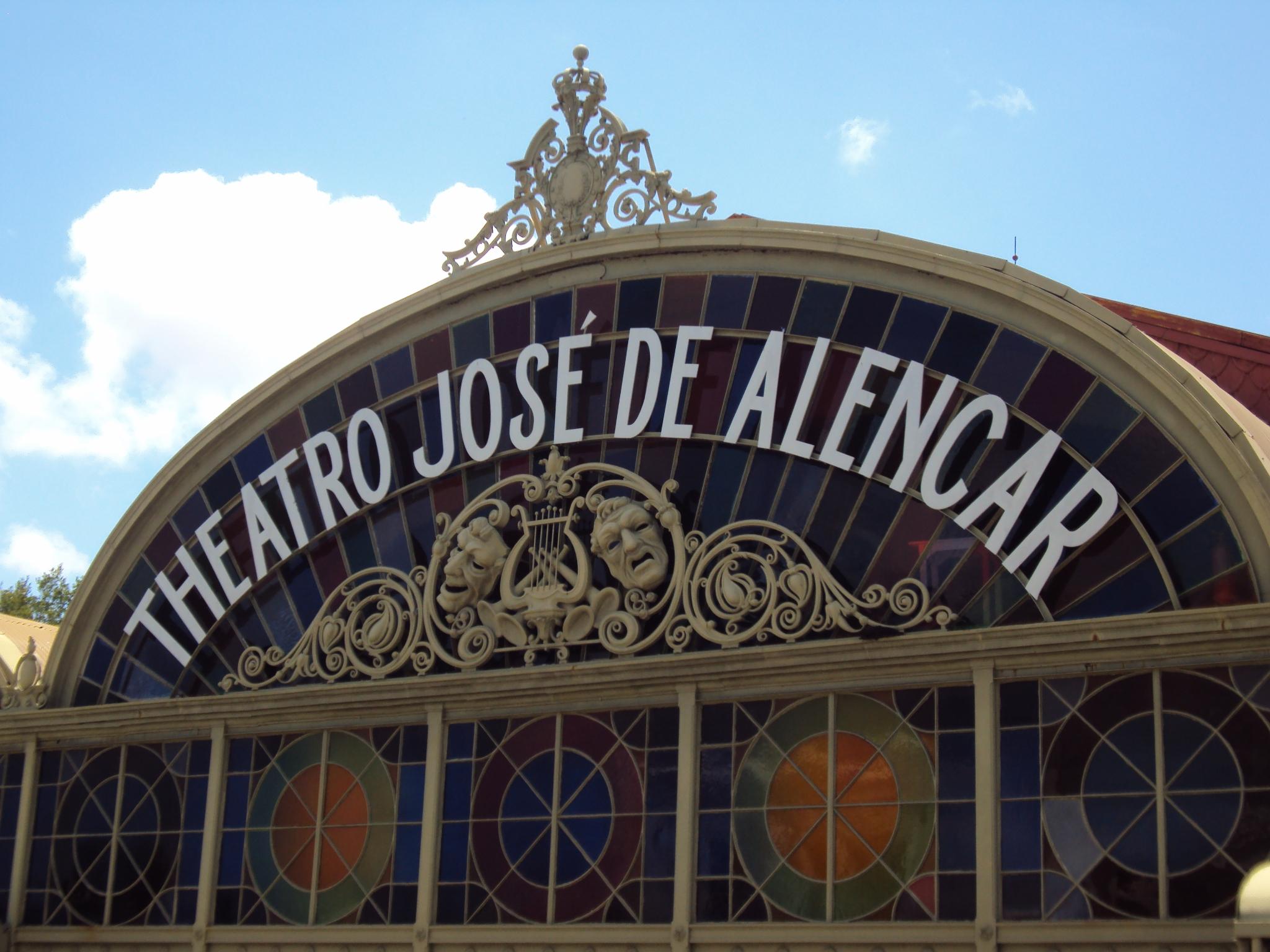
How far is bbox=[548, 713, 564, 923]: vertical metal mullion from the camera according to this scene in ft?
67.0

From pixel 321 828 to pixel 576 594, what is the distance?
15.1 ft

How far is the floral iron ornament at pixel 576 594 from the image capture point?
65.2 feet

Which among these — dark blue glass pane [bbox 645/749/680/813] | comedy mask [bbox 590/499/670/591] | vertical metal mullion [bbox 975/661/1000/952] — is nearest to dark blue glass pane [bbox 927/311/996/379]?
vertical metal mullion [bbox 975/661/1000/952]

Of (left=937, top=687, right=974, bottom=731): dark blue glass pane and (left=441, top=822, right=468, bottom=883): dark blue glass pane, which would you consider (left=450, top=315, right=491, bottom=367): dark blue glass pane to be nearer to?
(left=441, top=822, right=468, bottom=883): dark blue glass pane

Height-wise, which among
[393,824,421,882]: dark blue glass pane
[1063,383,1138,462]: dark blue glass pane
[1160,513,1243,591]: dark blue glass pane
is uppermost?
[1063,383,1138,462]: dark blue glass pane

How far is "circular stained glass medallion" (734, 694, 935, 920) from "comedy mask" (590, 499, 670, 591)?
2435 millimetres

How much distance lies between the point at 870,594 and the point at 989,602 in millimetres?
1343

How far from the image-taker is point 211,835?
75.7 feet

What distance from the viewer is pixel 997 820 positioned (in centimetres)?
1795

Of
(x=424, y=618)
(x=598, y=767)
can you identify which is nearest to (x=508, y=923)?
(x=598, y=767)

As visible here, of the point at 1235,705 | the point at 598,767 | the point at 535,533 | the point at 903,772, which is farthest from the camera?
the point at 535,533

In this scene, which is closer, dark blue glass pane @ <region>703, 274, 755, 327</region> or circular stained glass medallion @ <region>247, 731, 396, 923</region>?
dark blue glass pane @ <region>703, 274, 755, 327</region>

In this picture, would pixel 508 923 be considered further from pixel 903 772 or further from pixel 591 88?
pixel 591 88

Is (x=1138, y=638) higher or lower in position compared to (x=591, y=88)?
lower
